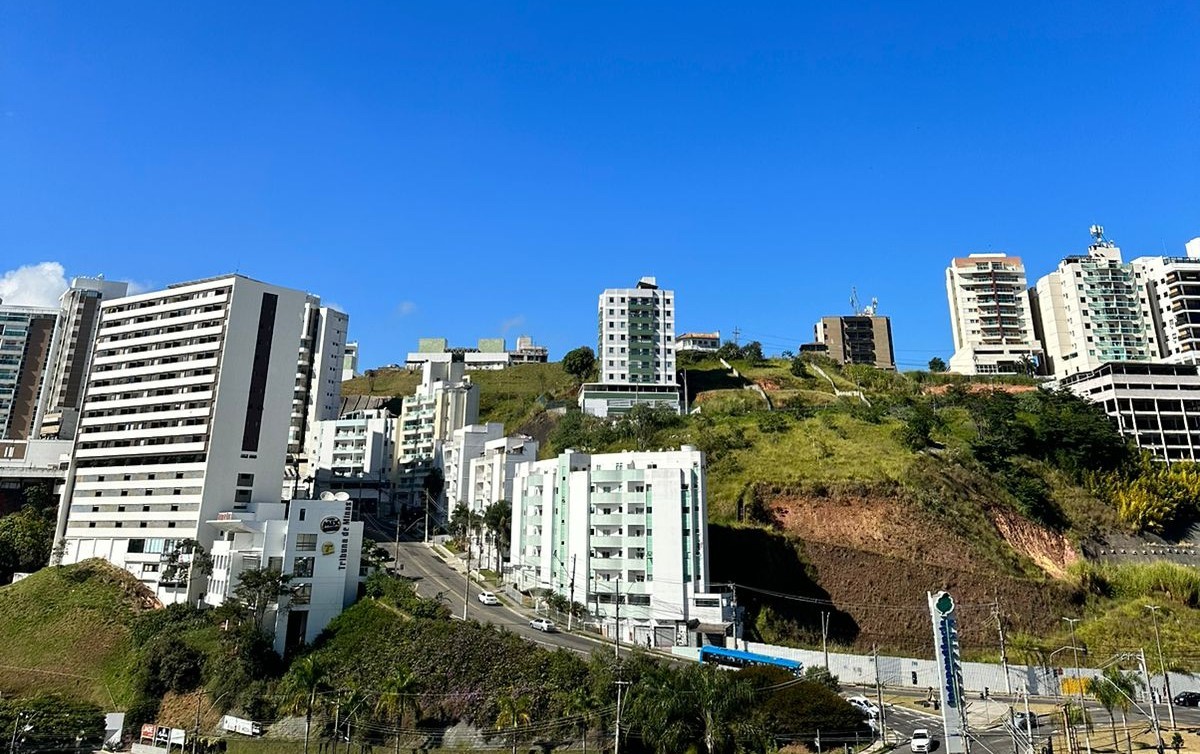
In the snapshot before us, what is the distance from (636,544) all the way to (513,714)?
23.8m

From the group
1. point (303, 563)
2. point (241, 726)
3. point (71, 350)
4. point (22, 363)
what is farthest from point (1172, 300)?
point (22, 363)

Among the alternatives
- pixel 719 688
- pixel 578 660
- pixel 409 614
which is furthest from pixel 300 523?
pixel 719 688

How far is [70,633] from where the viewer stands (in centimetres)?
6875

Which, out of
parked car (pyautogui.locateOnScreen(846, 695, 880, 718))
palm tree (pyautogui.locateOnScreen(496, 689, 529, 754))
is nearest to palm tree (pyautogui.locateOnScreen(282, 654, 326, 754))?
palm tree (pyautogui.locateOnScreen(496, 689, 529, 754))

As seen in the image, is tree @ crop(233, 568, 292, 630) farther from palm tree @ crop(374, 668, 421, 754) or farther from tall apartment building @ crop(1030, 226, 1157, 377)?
tall apartment building @ crop(1030, 226, 1157, 377)

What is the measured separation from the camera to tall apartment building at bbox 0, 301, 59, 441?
150m

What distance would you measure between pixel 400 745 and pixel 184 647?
945 inches

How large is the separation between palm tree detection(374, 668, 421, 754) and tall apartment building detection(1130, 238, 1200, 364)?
430 ft

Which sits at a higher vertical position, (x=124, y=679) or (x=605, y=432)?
(x=605, y=432)

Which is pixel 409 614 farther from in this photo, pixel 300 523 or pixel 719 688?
pixel 719 688

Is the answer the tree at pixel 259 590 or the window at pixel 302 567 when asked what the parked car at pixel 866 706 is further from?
the tree at pixel 259 590

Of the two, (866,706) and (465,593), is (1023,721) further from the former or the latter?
(465,593)

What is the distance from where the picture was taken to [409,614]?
62.0 m

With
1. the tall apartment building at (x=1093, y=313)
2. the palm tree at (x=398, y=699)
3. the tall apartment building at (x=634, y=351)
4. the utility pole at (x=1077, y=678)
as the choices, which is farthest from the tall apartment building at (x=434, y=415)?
the tall apartment building at (x=1093, y=313)
